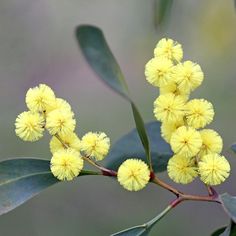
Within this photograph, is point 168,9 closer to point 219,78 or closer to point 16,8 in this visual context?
point 219,78

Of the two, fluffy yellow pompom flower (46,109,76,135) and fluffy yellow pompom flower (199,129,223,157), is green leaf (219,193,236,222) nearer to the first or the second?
fluffy yellow pompom flower (199,129,223,157)

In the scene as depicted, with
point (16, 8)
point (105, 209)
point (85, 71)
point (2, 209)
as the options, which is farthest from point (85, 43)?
point (16, 8)

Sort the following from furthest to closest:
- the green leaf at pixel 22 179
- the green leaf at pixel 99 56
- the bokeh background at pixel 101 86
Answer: the bokeh background at pixel 101 86
the green leaf at pixel 22 179
the green leaf at pixel 99 56

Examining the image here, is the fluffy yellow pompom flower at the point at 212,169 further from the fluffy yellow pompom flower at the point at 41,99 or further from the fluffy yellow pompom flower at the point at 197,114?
the fluffy yellow pompom flower at the point at 41,99

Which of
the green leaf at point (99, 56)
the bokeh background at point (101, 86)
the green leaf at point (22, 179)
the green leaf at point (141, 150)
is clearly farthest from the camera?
the bokeh background at point (101, 86)

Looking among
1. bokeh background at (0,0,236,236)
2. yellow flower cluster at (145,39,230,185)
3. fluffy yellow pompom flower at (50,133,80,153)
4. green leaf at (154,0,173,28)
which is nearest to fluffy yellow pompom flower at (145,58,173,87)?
yellow flower cluster at (145,39,230,185)

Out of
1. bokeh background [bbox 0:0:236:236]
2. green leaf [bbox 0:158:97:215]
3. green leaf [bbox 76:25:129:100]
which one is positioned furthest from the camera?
bokeh background [bbox 0:0:236:236]

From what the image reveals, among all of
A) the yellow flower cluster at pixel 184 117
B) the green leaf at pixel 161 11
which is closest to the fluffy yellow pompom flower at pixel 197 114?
the yellow flower cluster at pixel 184 117
